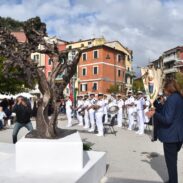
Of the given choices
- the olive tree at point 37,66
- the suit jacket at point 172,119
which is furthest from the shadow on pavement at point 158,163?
the olive tree at point 37,66

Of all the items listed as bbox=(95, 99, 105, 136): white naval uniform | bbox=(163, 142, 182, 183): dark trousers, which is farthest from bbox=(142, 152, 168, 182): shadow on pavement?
bbox=(95, 99, 105, 136): white naval uniform

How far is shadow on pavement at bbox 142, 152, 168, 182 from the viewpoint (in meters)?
7.61

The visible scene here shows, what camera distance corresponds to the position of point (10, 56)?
6.93 metres

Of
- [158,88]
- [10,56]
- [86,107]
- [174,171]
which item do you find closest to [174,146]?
[174,171]

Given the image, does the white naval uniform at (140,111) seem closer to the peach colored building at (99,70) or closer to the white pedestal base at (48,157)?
the white pedestal base at (48,157)

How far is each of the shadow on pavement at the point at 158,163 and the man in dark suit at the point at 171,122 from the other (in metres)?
1.21

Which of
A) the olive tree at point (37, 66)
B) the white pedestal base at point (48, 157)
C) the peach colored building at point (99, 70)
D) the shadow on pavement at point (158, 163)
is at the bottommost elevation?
the shadow on pavement at point (158, 163)

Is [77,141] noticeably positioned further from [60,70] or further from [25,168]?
[60,70]

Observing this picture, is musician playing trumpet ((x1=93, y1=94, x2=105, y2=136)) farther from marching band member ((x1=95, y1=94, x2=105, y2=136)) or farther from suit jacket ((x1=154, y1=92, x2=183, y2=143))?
suit jacket ((x1=154, y1=92, x2=183, y2=143))

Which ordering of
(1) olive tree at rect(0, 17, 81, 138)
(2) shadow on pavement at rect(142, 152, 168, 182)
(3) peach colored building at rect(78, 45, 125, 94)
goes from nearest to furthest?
(1) olive tree at rect(0, 17, 81, 138), (2) shadow on pavement at rect(142, 152, 168, 182), (3) peach colored building at rect(78, 45, 125, 94)

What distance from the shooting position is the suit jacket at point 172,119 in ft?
19.5

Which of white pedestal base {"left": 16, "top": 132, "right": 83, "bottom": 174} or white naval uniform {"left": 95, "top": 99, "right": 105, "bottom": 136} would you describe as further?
white naval uniform {"left": 95, "top": 99, "right": 105, "bottom": 136}

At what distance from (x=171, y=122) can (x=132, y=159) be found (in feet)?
12.1

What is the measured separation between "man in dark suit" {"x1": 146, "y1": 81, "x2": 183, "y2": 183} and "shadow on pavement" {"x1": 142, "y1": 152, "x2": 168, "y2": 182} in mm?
1214
